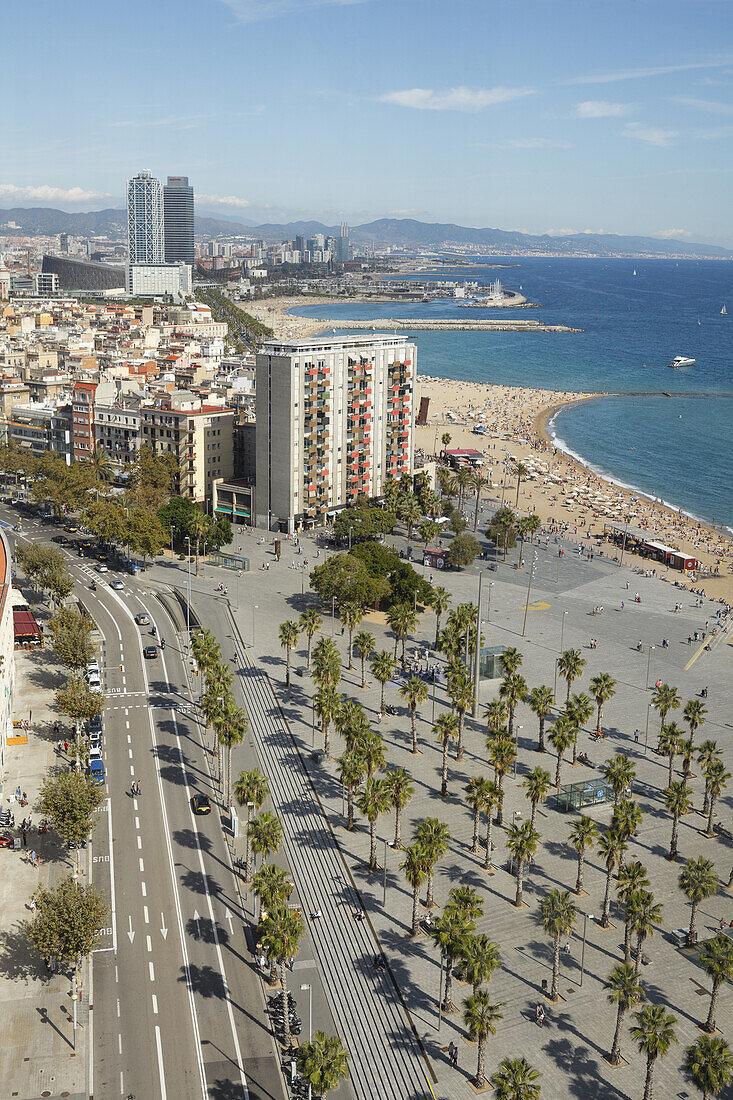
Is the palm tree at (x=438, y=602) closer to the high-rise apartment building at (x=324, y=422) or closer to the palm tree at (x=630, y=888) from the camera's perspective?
the high-rise apartment building at (x=324, y=422)

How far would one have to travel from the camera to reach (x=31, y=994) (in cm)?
4991

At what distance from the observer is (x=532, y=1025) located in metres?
49.0


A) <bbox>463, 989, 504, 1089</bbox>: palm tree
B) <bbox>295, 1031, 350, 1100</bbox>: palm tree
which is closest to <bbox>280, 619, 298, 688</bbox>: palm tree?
<bbox>463, 989, 504, 1089</bbox>: palm tree

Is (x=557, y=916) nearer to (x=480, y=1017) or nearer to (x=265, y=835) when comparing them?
(x=480, y=1017)

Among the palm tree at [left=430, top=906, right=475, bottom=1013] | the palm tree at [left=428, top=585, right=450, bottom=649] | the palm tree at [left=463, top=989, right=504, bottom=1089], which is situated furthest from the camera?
the palm tree at [left=428, top=585, right=450, bottom=649]

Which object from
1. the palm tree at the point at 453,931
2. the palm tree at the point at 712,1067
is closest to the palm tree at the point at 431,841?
the palm tree at the point at 453,931

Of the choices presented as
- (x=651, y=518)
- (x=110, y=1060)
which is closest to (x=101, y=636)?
(x=110, y=1060)

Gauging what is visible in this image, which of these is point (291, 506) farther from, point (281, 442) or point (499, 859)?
point (499, 859)

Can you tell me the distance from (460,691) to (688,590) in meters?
57.7

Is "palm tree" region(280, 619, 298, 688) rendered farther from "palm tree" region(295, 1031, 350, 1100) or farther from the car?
"palm tree" region(295, 1031, 350, 1100)

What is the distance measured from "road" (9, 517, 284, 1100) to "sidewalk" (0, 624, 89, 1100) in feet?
4.25

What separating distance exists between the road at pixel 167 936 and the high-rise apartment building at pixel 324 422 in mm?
53450

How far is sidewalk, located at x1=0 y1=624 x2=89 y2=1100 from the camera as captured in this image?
44688 millimetres

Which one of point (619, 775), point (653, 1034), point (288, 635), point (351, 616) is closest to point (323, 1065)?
point (653, 1034)
